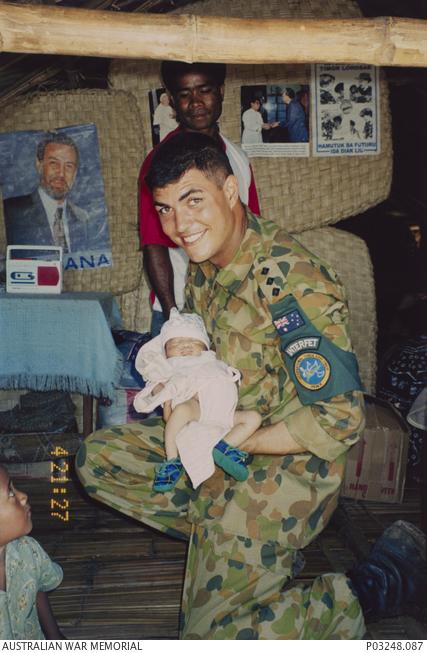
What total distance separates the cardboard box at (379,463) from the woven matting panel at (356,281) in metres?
0.77

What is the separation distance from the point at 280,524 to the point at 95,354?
1.54 m

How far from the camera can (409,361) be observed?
342cm

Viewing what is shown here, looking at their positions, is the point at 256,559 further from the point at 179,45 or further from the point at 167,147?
the point at 179,45

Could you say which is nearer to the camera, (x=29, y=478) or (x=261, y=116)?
(x=29, y=478)

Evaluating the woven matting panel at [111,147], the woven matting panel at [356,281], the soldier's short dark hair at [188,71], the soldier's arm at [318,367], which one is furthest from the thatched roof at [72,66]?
the soldier's arm at [318,367]

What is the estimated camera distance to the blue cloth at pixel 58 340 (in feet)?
10.1

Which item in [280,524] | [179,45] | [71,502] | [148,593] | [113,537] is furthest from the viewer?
[71,502]

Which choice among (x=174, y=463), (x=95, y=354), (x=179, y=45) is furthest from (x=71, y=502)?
(x=179, y=45)

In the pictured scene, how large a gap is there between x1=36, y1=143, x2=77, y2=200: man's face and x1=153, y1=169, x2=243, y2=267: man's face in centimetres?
216

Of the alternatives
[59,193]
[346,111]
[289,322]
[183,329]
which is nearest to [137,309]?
[59,193]

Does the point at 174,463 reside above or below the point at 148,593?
above

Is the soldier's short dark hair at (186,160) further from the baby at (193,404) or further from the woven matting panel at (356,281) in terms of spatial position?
the woven matting panel at (356,281)

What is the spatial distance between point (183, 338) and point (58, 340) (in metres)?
1.36

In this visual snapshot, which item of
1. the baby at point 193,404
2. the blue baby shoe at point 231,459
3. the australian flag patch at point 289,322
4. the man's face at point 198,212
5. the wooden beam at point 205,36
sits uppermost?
the wooden beam at point 205,36
